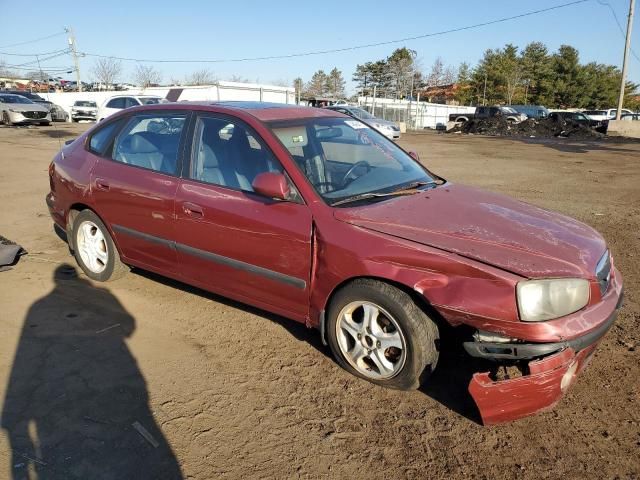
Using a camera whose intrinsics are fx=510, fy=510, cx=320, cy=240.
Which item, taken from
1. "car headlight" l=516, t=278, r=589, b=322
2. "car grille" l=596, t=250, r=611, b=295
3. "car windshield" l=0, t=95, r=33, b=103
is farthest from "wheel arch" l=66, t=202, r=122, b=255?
"car windshield" l=0, t=95, r=33, b=103

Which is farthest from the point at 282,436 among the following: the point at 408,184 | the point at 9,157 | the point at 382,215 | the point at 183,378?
the point at 9,157

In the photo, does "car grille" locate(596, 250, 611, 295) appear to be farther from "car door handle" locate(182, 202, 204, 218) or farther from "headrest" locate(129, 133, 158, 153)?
"headrest" locate(129, 133, 158, 153)

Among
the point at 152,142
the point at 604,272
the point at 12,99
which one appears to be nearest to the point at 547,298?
the point at 604,272

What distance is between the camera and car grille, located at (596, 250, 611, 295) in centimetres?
284

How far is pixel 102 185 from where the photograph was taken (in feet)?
14.3

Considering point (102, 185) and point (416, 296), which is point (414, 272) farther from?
point (102, 185)

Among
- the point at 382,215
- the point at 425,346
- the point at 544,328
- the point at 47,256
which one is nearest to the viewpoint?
the point at 544,328

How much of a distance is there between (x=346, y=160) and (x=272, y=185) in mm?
858

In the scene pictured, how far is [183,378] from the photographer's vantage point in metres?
3.15

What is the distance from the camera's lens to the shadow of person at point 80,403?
2408 mm

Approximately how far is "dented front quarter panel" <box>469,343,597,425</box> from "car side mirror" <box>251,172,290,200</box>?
152cm

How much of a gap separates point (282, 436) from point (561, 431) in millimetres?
1458

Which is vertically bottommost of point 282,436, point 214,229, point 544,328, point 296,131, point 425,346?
point 282,436

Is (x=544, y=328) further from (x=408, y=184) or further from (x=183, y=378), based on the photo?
(x=183, y=378)
